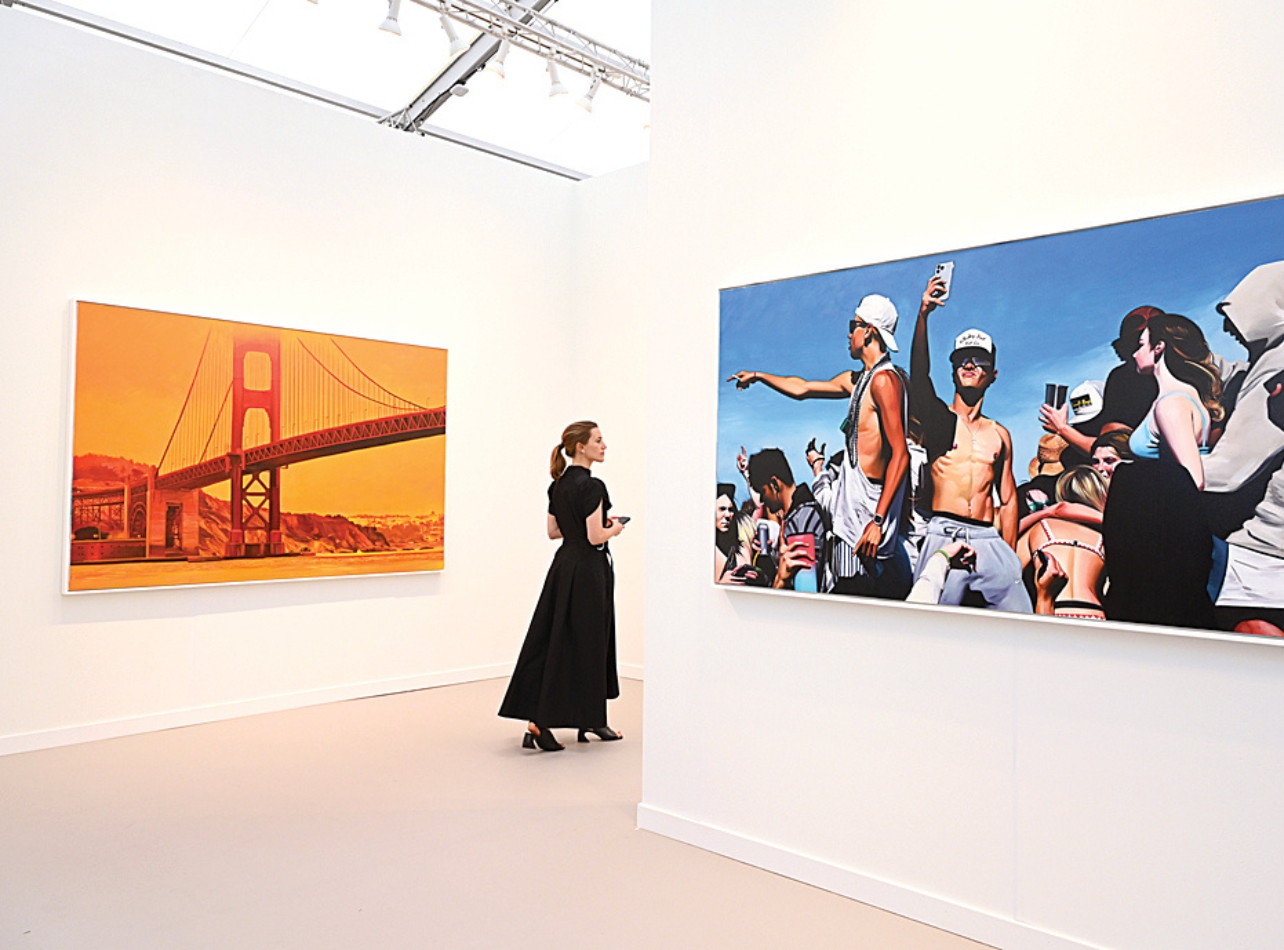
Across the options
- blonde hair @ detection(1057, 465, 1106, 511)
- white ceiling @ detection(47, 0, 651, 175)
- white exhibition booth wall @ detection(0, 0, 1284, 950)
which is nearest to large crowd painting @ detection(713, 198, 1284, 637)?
blonde hair @ detection(1057, 465, 1106, 511)

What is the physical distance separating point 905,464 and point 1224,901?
1.31 meters

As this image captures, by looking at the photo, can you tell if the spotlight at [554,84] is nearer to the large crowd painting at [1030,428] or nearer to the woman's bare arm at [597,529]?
the woman's bare arm at [597,529]

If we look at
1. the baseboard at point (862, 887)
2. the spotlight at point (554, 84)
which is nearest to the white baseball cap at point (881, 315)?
the baseboard at point (862, 887)

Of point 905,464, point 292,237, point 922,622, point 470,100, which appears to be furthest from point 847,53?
point 470,100

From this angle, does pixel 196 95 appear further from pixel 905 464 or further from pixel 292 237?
pixel 905 464

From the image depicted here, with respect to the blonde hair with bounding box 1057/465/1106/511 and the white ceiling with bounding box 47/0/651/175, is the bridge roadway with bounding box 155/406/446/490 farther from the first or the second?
the blonde hair with bounding box 1057/465/1106/511

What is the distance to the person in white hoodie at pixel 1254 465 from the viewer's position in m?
2.10

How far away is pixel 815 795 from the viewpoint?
3020 millimetres

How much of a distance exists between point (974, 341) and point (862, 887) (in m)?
1.66

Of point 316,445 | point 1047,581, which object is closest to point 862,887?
point 1047,581

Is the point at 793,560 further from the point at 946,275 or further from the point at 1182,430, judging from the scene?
the point at 1182,430

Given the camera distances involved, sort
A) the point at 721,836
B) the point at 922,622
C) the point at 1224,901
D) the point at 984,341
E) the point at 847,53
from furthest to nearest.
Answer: the point at 721,836
the point at 847,53
the point at 922,622
the point at 984,341
the point at 1224,901

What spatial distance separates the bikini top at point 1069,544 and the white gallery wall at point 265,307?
3968 mm

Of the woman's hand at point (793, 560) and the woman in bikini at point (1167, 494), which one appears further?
the woman's hand at point (793, 560)
